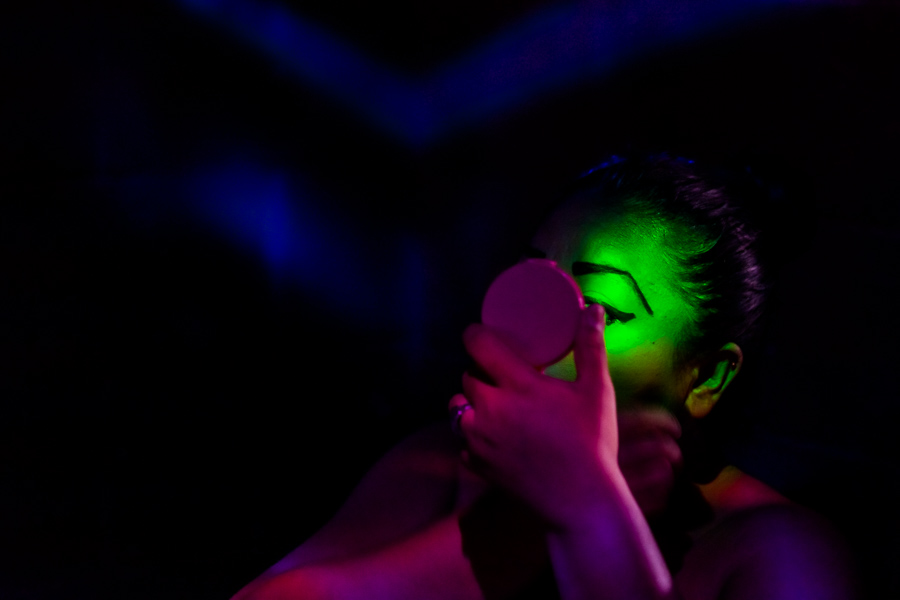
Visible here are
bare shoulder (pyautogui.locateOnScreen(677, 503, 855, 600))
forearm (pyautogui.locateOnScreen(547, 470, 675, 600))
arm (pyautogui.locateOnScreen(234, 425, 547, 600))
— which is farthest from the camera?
arm (pyautogui.locateOnScreen(234, 425, 547, 600))

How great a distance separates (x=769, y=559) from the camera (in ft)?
3.07

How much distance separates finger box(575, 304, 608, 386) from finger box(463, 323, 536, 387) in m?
0.06

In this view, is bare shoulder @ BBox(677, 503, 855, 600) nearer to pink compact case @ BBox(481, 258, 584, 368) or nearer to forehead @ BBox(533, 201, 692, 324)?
→ forehead @ BBox(533, 201, 692, 324)

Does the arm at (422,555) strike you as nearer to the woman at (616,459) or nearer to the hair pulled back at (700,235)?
the woman at (616,459)

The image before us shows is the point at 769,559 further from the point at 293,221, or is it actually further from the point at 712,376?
the point at 293,221

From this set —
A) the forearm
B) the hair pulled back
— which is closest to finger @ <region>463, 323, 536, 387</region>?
the forearm

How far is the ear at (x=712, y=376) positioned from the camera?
3.26 ft

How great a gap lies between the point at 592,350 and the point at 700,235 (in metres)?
0.33

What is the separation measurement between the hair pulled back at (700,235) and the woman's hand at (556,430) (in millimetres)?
252

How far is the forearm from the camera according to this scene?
29.1 inches

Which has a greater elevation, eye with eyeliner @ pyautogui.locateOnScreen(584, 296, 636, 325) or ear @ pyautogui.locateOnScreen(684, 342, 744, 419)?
eye with eyeliner @ pyautogui.locateOnScreen(584, 296, 636, 325)

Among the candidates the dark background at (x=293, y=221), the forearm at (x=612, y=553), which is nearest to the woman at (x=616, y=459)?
the forearm at (x=612, y=553)

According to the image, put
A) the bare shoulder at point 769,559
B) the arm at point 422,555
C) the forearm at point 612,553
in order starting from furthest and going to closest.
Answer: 1. the arm at point 422,555
2. the bare shoulder at point 769,559
3. the forearm at point 612,553

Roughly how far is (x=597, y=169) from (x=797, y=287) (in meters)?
0.49
